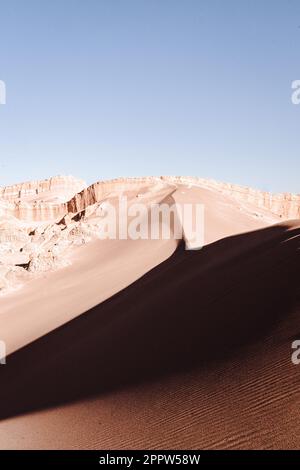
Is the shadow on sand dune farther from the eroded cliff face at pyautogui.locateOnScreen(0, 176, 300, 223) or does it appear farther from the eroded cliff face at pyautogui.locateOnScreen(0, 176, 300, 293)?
the eroded cliff face at pyautogui.locateOnScreen(0, 176, 300, 223)

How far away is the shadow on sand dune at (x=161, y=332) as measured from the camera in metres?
6.19

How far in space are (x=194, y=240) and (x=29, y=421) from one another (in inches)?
565

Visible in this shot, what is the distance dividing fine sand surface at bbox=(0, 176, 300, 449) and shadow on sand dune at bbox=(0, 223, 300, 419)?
32 mm

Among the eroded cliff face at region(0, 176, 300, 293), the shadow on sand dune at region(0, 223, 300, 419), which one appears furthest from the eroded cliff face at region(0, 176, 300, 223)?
the shadow on sand dune at region(0, 223, 300, 419)

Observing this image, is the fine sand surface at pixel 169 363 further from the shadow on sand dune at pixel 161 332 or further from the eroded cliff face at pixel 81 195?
the eroded cliff face at pixel 81 195

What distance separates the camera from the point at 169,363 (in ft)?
20.2

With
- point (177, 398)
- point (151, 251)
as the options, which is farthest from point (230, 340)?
point (151, 251)

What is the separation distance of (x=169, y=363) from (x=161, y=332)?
1590 mm

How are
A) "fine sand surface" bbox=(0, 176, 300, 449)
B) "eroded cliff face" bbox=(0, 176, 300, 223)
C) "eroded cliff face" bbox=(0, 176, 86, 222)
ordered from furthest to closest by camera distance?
"eroded cliff face" bbox=(0, 176, 86, 222) → "eroded cliff face" bbox=(0, 176, 300, 223) → "fine sand surface" bbox=(0, 176, 300, 449)

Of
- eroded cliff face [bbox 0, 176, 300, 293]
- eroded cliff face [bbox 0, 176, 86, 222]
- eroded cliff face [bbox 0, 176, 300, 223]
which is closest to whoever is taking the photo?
eroded cliff face [bbox 0, 176, 300, 293]

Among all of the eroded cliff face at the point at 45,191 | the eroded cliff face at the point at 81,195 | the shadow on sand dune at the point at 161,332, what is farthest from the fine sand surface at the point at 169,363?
the eroded cliff face at the point at 45,191

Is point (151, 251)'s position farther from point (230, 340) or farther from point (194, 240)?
point (230, 340)

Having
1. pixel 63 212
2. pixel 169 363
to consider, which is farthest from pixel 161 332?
pixel 63 212

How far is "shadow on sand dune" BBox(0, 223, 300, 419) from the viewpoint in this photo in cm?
619
